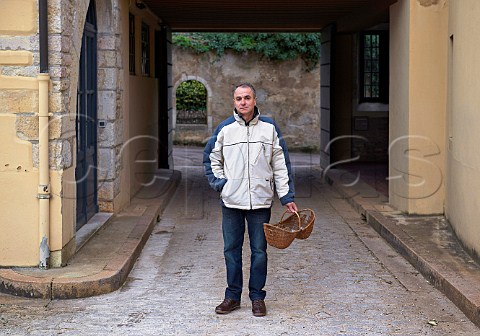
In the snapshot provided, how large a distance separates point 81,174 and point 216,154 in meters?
3.41

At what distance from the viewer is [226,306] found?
6508 mm

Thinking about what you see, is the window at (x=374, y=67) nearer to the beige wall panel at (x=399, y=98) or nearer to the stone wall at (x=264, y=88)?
the stone wall at (x=264, y=88)

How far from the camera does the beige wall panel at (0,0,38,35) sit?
24.1 feet

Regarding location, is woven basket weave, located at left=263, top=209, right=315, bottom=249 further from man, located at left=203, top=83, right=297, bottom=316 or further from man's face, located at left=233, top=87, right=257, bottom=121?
man's face, located at left=233, top=87, right=257, bottom=121

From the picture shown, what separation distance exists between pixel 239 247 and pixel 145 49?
894 centimetres

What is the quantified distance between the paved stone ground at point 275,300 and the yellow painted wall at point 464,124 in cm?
79

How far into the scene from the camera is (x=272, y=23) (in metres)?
16.9

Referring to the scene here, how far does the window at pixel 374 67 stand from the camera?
1920cm

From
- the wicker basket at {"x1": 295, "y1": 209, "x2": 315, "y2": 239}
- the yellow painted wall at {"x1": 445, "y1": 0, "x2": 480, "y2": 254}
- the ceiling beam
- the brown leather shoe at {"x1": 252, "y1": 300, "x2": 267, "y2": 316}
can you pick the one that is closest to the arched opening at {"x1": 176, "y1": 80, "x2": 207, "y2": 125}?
the ceiling beam

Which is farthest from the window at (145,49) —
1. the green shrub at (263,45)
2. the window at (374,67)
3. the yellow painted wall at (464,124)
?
the green shrub at (263,45)

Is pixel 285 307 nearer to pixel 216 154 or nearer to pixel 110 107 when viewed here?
pixel 216 154

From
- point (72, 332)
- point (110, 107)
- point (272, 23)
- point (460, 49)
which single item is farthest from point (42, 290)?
point (272, 23)

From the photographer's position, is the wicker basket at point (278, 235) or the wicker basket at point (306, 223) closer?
the wicker basket at point (278, 235)

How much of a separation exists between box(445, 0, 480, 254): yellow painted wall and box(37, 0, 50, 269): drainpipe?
12.5ft
